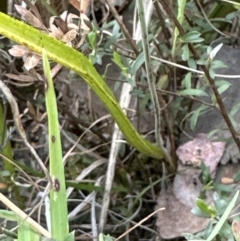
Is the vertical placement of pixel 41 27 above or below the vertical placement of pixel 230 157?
above

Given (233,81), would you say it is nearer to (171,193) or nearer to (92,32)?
(171,193)

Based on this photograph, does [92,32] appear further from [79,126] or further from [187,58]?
[79,126]

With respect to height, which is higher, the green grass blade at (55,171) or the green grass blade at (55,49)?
the green grass blade at (55,49)

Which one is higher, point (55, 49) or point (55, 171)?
point (55, 49)

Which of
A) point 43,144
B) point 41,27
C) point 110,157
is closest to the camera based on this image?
point 41,27

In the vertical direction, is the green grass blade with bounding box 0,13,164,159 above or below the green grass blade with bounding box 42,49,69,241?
above

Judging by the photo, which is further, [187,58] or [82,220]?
[82,220]

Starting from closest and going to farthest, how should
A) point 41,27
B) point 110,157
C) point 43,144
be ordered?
point 41,27, point 110,157, point 43,144

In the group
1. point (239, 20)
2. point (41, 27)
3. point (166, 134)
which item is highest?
point (41, 27)

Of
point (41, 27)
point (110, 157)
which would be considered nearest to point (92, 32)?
point (41, 27)
